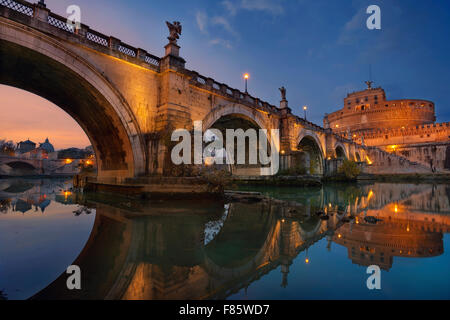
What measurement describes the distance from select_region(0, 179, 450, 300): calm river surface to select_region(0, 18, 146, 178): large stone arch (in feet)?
20.0

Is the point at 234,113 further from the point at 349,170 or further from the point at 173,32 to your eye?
the point at 349,170

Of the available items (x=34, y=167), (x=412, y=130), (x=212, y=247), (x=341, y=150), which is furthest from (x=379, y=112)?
(x=34, y=167)

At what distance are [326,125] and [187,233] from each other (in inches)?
1395

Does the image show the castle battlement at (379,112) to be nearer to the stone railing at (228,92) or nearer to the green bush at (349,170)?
the green bush at (349,170)

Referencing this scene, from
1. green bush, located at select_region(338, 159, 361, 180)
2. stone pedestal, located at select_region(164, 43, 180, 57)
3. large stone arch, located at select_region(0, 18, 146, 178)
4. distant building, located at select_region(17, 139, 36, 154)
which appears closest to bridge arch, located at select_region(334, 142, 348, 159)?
green bush, located at select_region(338, 159, 361, 180)

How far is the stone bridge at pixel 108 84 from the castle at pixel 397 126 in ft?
97.7

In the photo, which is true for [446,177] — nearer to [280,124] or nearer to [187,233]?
[280,124]

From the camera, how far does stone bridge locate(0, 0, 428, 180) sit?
8.27 m

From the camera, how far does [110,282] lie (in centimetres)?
238

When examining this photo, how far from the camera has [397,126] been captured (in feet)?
210

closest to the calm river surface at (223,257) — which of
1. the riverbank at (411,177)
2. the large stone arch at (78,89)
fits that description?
the large stone arch at (78,89)

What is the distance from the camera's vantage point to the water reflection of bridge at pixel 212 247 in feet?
7.61

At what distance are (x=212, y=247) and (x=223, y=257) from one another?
0.47 m
